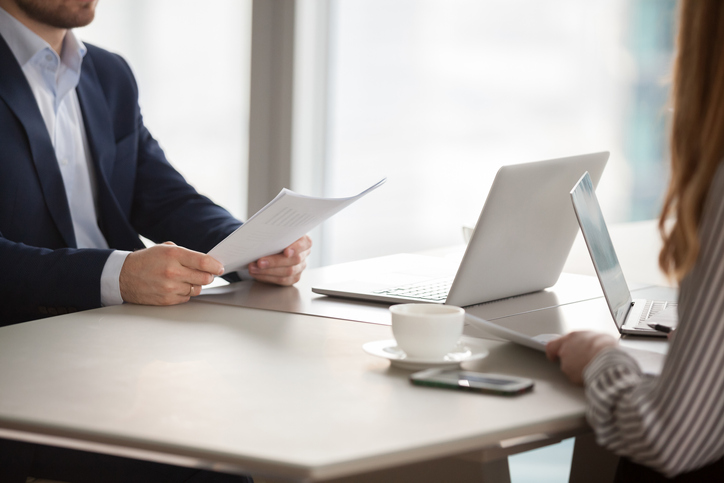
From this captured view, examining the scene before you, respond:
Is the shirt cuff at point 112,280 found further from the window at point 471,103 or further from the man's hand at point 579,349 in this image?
the window at point 471,103

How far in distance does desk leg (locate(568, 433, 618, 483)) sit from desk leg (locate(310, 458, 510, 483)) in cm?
23

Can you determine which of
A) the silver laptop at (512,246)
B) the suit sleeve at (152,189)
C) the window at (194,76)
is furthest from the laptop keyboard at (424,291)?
the window at (194,76)

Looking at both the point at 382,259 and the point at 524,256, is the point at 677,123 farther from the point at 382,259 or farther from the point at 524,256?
the point at 382,259

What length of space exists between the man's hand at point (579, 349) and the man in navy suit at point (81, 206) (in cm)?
62

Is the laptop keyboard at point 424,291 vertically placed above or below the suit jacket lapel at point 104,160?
below

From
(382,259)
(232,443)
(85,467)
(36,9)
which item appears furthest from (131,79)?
(232,443)

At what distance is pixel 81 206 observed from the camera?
71.0 inches

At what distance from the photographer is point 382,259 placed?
1.81m

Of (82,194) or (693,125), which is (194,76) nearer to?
(82,194)

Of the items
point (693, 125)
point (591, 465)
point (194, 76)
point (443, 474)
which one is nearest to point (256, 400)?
point (693, 125)

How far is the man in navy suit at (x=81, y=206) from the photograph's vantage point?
126 cm

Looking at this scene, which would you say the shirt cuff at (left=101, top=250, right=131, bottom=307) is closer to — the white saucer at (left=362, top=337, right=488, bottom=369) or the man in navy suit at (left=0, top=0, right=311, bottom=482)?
the man in navy suit at (left=0, top=0, right=311, bottom=482)

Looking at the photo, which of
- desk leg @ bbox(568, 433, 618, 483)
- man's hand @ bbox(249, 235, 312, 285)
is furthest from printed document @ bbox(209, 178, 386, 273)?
desk leg @ bbox(568, 433, 618, 483)

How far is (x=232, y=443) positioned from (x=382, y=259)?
1.17m
